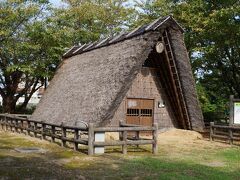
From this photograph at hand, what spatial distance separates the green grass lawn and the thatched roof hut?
3671mm

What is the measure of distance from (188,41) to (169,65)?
949cm

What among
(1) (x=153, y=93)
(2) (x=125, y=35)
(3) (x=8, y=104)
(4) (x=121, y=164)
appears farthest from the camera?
(3) (x=8, y=104)

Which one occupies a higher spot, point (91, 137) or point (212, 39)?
point (212, 39)

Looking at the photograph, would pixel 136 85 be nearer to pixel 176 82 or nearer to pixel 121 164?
pixel 176 82

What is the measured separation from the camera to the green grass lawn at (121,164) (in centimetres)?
928

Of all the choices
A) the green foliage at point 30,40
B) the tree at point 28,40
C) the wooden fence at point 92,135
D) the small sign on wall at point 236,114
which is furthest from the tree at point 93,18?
the small sign on wall at point 236,114

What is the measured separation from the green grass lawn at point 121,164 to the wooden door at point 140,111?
4.89 metres

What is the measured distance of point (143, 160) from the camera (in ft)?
38.1

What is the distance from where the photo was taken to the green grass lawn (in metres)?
9.28

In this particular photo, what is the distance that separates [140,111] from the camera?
20.0 m

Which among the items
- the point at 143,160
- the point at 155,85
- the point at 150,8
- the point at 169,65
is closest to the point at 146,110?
the point at 155,85

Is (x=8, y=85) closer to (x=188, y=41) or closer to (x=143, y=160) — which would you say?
(x=188, y=41)

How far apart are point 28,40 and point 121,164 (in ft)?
64.7

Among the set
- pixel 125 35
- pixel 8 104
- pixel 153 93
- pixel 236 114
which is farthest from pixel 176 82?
pixel 8 104
